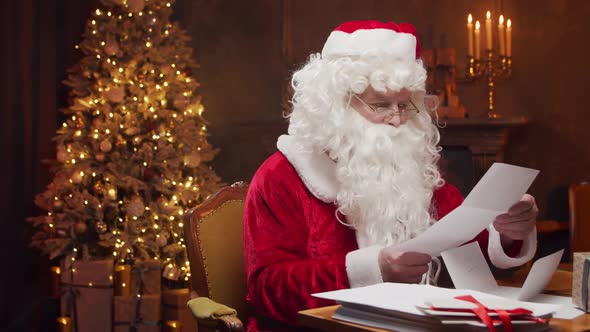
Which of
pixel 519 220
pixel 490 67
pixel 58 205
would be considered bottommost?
pixel 58 205

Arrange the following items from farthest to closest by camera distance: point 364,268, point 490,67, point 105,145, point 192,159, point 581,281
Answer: point 490,67 → point 192,159 → point 105,145 → point 364,268 → point 581,281

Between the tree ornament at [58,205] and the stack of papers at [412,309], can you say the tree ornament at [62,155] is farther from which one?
the stack of papers at [412,309]

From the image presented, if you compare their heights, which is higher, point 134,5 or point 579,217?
point 134,5

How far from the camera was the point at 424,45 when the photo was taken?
531cm

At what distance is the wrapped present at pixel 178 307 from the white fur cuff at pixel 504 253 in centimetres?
261

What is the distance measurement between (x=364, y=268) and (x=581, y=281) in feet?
1.88

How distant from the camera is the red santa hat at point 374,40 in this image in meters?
2.44

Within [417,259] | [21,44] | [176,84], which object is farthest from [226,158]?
[417,259]

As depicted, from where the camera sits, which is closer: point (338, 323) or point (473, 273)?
point (338, 323)

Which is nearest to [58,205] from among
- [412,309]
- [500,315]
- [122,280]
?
[122,280]

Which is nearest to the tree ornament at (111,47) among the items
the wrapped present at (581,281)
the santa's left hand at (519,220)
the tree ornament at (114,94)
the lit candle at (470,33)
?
the tree ornament at (114,94)

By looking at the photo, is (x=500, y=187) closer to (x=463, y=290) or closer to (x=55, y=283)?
(x=463, y=290)

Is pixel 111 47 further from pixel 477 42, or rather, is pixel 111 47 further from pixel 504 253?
pixel 504 253

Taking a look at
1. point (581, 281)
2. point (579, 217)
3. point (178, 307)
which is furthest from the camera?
point (178, 307)
